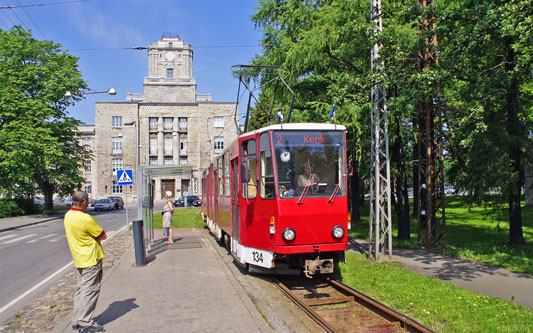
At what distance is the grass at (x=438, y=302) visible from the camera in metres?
6.03

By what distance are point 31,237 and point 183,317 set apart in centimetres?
1739

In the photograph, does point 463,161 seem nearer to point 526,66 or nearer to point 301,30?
point 526,66

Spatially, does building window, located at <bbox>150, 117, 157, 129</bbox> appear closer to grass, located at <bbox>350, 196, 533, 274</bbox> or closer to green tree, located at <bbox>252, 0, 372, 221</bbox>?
green tree, located at <bbox>252, 0, 372, 221</bbox>

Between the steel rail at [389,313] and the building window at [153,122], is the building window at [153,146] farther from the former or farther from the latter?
the steel rail at [389,313]

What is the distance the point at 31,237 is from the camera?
20.5 meters

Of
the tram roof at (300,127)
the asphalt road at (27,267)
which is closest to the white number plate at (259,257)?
the tram roof at (300,127)

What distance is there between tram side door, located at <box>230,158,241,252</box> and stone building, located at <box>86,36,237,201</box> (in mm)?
59699

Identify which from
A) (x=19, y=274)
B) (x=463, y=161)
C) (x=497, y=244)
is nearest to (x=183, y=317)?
(x=19, y=274)

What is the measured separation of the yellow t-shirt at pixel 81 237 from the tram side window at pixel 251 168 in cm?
377

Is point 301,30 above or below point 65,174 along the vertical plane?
above

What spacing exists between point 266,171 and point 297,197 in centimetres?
85

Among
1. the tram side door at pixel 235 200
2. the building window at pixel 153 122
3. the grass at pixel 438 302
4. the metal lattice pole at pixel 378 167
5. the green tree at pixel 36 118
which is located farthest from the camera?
the building window at pixel 153 122

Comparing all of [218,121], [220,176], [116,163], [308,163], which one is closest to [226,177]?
[220,176]

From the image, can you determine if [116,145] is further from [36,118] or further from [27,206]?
[36,118]
